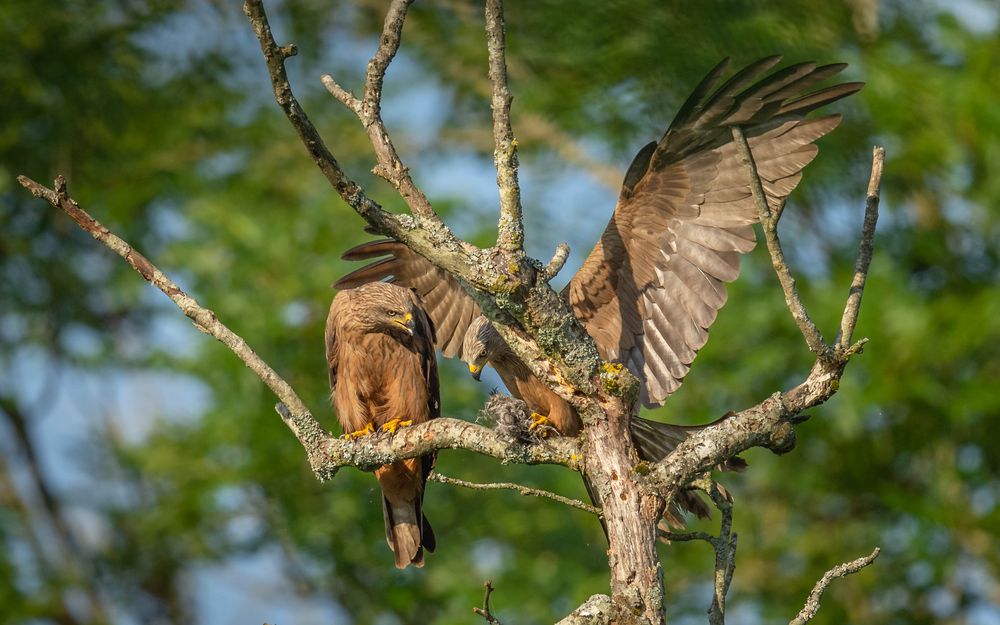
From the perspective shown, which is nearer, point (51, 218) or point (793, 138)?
point (793, 138)

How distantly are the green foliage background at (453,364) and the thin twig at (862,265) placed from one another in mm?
3798

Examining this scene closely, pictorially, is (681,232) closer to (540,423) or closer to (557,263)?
(540,423)

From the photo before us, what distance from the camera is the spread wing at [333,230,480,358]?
592 cm

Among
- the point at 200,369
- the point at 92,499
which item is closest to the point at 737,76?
the point at 200,369

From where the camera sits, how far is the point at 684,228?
5.17 m

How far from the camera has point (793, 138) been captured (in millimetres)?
4656

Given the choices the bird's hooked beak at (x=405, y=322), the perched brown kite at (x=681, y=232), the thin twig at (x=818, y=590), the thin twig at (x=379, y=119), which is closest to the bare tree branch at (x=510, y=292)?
the thin twig at (x=379, y=119)

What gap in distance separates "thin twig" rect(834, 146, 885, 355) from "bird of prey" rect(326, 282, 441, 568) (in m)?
2.34

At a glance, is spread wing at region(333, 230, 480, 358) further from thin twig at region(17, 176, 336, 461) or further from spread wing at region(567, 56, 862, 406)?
thin twig at region(17, 176, 336, 461)

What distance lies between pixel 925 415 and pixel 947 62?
10.2 feet

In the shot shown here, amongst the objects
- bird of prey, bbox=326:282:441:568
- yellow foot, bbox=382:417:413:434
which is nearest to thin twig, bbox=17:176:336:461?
yellow foot, bbox=382:417:413:434

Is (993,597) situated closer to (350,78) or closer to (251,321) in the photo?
(251,321)

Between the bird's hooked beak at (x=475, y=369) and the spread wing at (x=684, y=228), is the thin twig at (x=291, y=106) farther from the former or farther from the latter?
the bird's hooked beak at (x=475, y=369)

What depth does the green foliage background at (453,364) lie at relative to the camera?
8.61 meters
